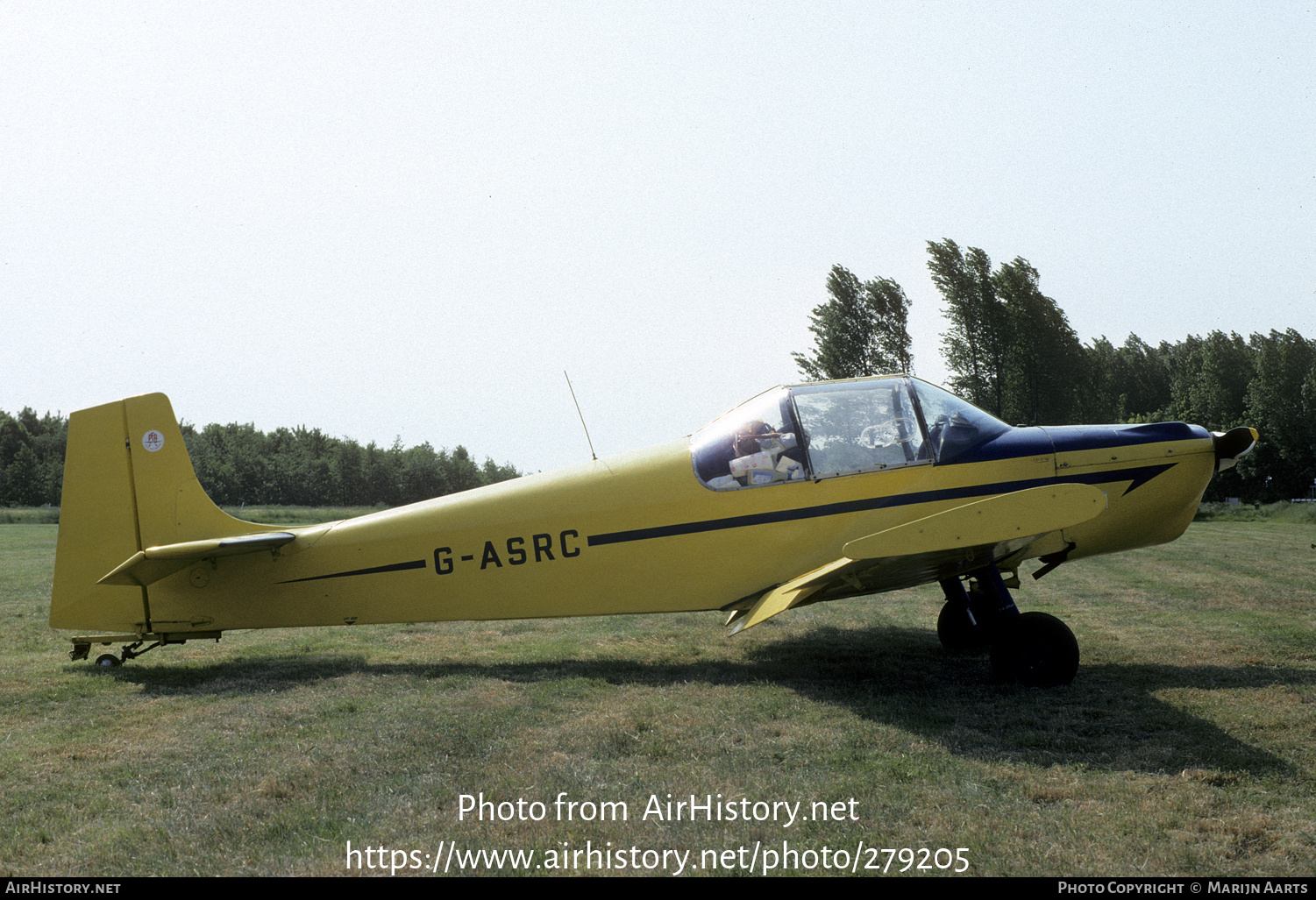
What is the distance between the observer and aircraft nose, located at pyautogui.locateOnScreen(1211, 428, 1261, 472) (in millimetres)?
5883

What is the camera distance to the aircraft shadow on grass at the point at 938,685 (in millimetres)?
4266

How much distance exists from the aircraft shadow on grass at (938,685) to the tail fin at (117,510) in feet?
1.86

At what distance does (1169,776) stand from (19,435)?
8378cm

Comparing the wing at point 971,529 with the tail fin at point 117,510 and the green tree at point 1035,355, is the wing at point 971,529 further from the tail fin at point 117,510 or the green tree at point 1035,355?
the green tree at point 1035,355

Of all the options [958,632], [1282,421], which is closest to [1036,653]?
[958,632]

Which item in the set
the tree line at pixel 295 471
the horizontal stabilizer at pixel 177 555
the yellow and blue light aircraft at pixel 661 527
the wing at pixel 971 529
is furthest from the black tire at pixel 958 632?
the tree line at pixel 295 471

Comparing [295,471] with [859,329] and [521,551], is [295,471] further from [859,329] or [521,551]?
[521,551]

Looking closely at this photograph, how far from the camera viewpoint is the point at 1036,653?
216 inches

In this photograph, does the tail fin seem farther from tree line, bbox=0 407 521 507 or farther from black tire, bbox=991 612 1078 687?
tree line, bbox=0 407 521 507

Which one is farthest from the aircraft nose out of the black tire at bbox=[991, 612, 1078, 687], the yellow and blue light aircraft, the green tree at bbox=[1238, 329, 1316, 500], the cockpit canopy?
the green tree at bbox=[1238, 329, 1316, 500]

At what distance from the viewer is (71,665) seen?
22.5 feet

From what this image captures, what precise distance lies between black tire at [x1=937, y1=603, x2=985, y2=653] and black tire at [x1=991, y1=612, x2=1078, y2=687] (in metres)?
1.31
